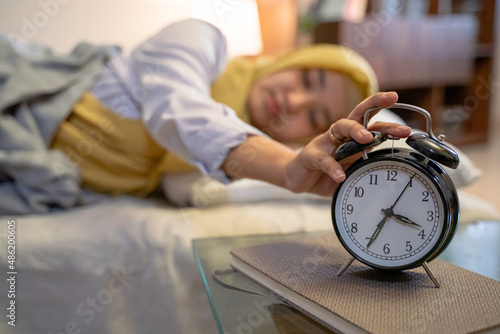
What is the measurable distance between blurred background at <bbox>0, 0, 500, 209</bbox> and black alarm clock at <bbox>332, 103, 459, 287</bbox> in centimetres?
145

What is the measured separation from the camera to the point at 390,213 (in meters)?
0.51

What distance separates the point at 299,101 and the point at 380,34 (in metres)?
1.51

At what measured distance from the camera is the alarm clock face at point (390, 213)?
496mm

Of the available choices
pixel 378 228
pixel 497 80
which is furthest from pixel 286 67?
pixel 497 80

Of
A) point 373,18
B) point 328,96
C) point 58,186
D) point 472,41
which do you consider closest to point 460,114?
point 472,41

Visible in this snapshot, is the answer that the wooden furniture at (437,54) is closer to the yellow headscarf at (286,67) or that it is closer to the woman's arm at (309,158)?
the yellow headscarf at (286,67)

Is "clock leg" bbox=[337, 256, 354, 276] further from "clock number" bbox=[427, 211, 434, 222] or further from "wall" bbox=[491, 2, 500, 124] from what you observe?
"wall" bbox=[491, 2, 500, 124]

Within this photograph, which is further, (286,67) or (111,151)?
(286,67)

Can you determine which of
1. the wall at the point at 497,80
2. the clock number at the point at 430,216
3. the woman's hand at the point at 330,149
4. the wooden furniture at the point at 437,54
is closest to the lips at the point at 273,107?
the woman's hand at the point at 330,149

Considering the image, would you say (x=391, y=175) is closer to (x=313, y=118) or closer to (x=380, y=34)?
(x=313, y=118)

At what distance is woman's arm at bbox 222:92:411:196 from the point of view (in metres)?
0.51

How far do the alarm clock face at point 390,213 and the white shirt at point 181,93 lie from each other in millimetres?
315

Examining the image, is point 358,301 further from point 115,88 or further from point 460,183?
point 115,88

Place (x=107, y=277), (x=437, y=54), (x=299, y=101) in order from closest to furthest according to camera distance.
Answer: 1. (x=107, y=277)
2. (x=299, y=101)
3. (x=437, y=54)
